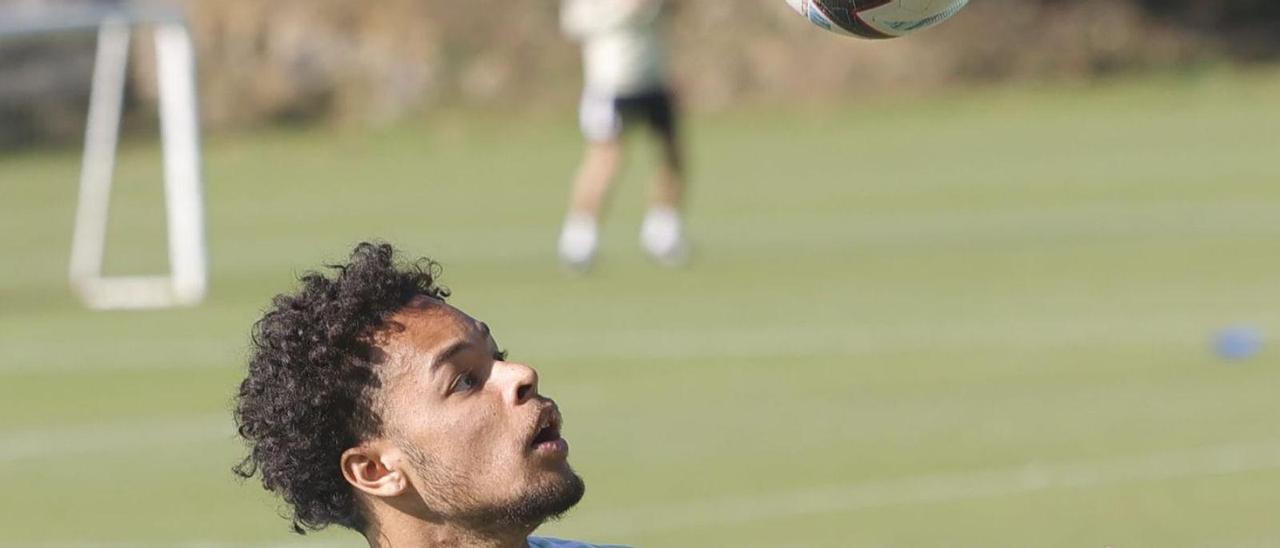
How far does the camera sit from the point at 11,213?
23.9m

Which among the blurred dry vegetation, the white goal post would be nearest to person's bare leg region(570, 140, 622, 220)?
the white goal post

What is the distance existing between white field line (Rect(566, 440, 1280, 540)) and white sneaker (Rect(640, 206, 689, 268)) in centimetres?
770

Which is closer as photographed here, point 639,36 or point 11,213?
point 639,36

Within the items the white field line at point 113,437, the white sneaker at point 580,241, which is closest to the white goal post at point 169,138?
the white sneaker at point 580,241

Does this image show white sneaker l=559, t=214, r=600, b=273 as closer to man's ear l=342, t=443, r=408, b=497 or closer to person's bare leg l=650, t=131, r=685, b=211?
person's bare leg l=650, t=131, r=685, b=211

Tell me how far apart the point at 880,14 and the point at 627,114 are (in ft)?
42.1

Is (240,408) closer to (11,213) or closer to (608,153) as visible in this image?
(608,153)

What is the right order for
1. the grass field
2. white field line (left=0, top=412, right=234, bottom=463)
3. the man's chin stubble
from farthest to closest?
white field line (left=0, top=412, right=234, bottom=463) < the grass field < the man's chin stubble

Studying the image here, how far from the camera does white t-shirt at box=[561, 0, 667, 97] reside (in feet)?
59.9

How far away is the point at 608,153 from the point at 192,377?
505 cm

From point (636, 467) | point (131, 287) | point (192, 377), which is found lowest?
point (636, 467)

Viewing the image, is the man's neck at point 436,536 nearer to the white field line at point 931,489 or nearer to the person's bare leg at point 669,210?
the white field line at point 931,489

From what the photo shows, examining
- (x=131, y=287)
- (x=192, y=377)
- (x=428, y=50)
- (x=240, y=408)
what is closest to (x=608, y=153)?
(x=131, y=287)

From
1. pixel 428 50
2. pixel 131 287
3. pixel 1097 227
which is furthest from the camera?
pixel 428 50
